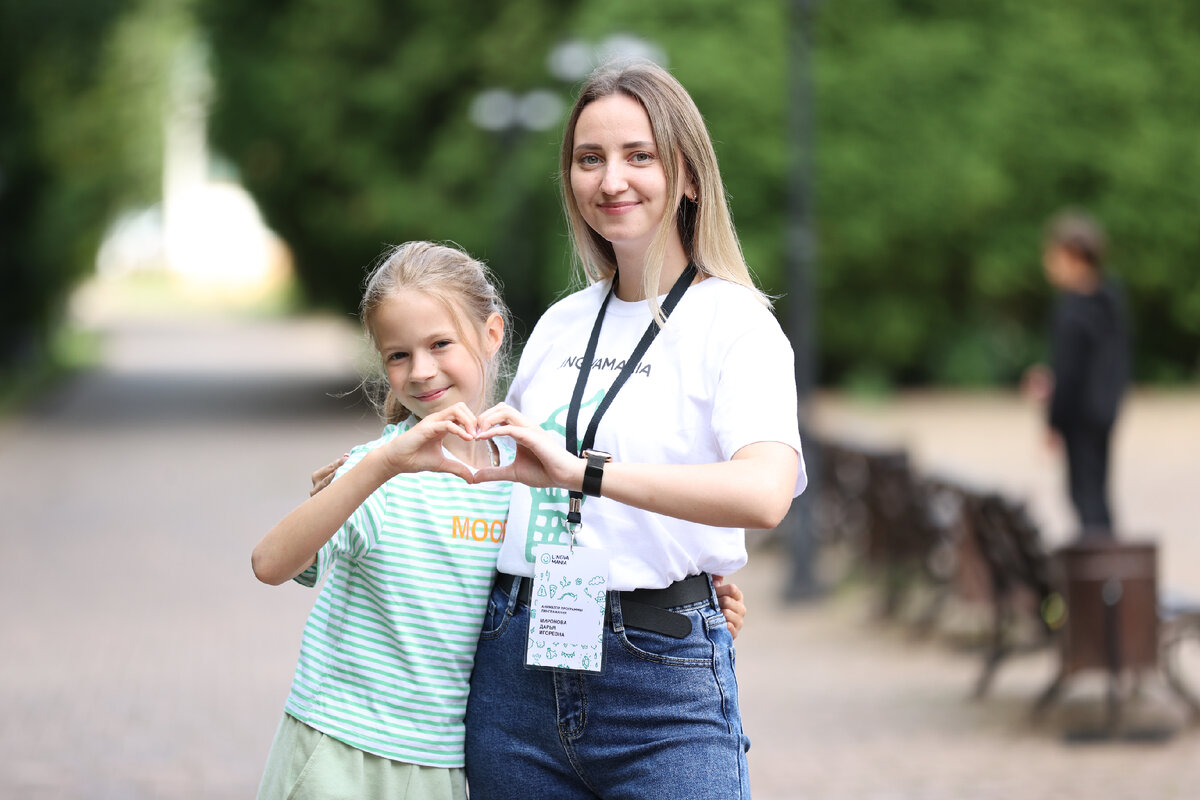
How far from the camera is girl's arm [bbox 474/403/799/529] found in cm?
211

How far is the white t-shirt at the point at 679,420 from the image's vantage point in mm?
2248

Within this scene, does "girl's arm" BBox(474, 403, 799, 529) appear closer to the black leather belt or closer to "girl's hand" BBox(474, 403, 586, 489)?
"girl's hand" BBox(474, 403, 586, 489)

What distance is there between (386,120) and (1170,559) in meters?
15.2

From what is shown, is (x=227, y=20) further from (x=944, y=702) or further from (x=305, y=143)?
(x=944, y=702)

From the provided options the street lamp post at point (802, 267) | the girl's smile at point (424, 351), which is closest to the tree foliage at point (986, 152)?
the street lamp post at point (802, 267)

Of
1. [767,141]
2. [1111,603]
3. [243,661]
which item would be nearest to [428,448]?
[1111,603]

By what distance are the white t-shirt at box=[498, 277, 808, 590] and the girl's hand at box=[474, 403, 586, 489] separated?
184mm

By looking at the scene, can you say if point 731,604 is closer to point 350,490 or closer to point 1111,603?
point 350,490

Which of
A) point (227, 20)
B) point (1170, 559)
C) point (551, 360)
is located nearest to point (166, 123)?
point (227, 20)

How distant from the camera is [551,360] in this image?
2.51 metres

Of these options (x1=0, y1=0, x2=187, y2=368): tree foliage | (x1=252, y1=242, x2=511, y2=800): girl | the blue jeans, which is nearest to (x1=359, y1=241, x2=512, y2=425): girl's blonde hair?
(x1=252, y1=242, x2=511, y2=800): girl

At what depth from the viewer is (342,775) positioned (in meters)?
2.38

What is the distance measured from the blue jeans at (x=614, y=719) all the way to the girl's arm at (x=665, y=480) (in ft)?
0.86

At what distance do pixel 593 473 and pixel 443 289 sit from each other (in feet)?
1.52
